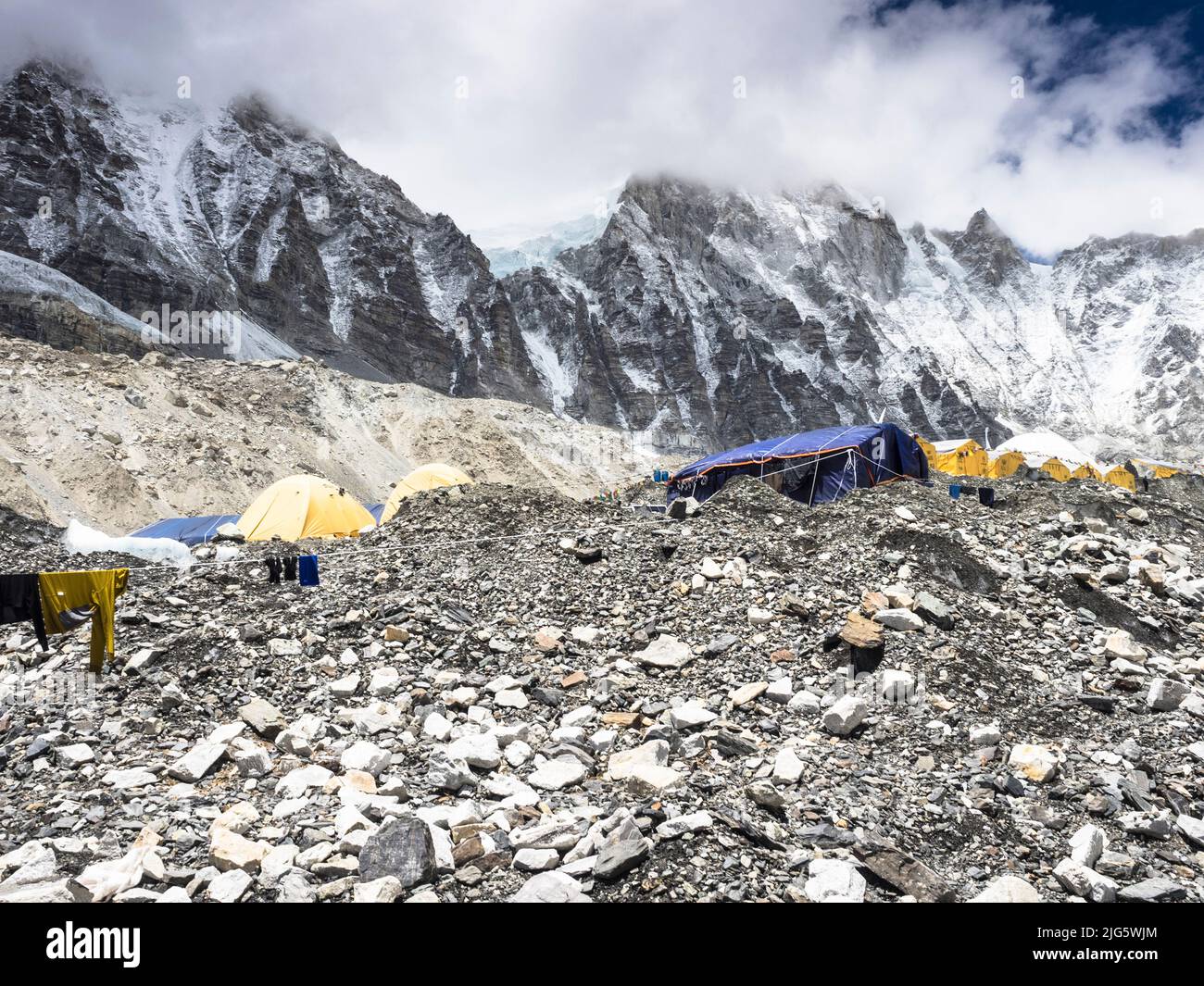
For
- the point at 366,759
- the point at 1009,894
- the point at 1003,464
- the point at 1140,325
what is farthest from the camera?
the point at 1140,325

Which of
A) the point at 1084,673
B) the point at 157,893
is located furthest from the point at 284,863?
the point at 1084,673

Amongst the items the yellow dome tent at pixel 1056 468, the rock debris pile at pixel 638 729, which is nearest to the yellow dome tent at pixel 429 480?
the rock debris pile at pixel 638 729

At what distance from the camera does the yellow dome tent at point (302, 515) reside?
18688 mm

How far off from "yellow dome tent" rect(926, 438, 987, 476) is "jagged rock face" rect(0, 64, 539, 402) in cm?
7337

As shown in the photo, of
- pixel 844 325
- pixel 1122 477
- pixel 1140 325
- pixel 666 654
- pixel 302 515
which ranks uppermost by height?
pixel 1140 325

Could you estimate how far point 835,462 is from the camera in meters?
17.8

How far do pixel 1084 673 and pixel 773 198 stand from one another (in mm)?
178768

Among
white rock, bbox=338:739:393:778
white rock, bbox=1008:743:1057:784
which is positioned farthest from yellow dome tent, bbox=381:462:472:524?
white rock, bbox=1008:743:1057:784

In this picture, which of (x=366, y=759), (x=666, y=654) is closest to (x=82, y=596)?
(x=366, y=759)

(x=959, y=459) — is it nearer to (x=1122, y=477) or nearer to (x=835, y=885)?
(x=1122, y=477)

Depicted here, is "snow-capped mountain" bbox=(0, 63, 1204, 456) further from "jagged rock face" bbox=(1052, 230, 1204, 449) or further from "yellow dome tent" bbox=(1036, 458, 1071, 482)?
"yellow dome tent" bbox=(1036, 458, 1071, 482)

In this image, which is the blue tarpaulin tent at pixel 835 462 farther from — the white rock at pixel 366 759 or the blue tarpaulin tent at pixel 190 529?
the blue tarpaulin tent at pixel 190 529

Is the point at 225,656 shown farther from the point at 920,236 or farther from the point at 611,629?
the point at 920,236

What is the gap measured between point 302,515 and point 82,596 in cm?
1156
